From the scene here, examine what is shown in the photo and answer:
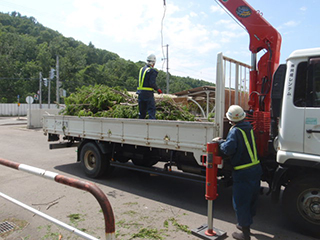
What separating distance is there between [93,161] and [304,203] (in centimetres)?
493

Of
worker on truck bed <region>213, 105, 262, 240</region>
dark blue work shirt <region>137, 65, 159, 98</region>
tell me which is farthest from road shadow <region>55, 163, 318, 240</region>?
dark blue work shirt <region>137, 65, 159, 98</region>

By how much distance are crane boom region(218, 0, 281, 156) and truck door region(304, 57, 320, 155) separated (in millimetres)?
890

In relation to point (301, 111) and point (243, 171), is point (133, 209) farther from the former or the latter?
point (301, 111)

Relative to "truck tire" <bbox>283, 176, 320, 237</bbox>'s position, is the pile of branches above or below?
above

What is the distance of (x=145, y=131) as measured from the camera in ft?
18.1

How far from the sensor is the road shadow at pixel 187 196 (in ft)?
14.5

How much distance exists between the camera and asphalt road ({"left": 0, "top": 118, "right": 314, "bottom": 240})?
4.02m

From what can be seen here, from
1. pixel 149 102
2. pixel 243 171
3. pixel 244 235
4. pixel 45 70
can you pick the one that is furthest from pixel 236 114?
pixel 45 70

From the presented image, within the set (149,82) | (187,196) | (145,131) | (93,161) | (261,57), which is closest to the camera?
(261,57)

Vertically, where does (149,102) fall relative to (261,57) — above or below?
below

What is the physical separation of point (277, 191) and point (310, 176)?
0.52 metres

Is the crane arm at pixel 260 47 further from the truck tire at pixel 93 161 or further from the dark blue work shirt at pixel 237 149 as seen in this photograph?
the truck tire at pixel 93 161

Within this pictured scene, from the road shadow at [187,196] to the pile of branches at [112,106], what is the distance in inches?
63.9

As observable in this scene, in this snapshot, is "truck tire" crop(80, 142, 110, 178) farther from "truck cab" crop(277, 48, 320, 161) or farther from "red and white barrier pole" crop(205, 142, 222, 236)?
"truck cab" crop(277, 48, 320, 161)
